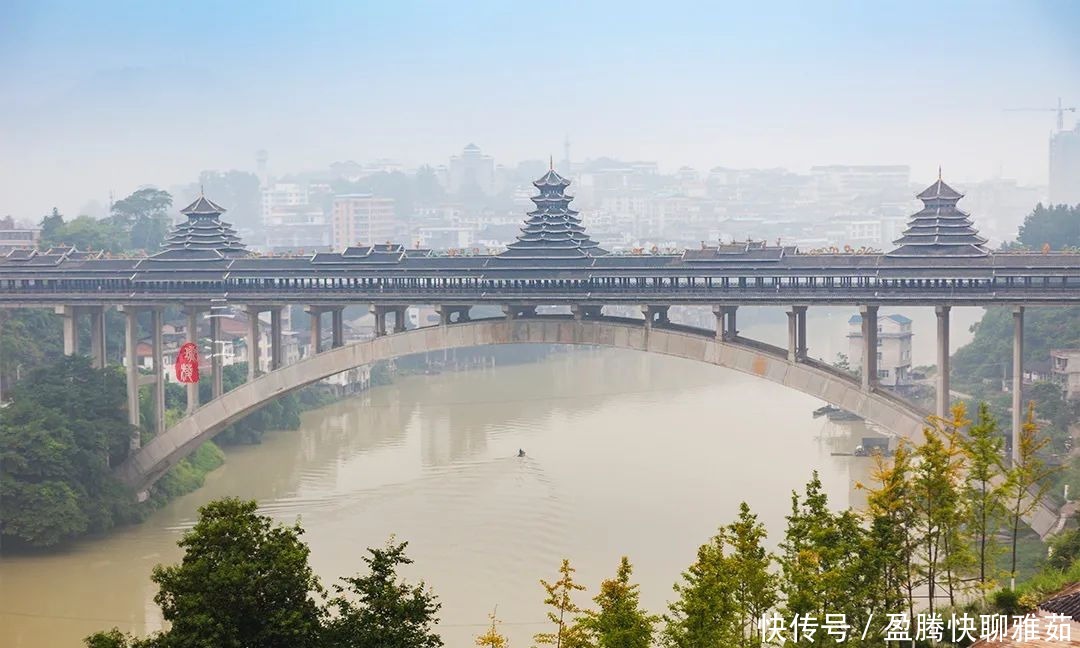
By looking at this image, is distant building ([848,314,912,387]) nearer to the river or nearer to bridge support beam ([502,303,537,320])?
the river

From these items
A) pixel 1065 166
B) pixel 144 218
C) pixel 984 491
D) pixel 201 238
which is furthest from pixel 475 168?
pixel 984 491

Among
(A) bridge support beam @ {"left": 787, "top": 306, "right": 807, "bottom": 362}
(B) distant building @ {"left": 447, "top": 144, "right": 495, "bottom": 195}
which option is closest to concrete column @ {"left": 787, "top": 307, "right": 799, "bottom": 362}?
(A) bridge support beam @ {"left": 787, "top": 306, "right": 807, "bottom": 362}

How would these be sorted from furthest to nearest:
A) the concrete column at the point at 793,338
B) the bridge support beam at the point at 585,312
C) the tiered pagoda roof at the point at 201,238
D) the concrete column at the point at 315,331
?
the tiered pagoda roof at the point at 201,238
the concrete column at the point at 315,331
the bridge support beam at the point at 585,312
the concrete column at the point at 793,338

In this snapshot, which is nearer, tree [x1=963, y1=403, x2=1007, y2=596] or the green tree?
tree [x1=963, y1=403, x2=1007, y2=596]

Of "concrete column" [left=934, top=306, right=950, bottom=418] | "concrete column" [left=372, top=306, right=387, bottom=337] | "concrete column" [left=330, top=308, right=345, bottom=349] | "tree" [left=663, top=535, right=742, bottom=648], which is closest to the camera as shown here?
"tree" [left=663, top=535, right=742, bottom=648]

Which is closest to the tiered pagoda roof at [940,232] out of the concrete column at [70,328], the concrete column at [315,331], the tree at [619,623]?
the concrete column at [315,331]

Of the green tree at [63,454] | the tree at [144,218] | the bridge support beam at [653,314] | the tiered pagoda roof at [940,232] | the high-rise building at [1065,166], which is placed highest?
the high-rise building at [1065,166]

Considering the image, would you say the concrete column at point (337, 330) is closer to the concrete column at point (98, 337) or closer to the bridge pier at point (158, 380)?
the bridge pier at point (158, 380)
